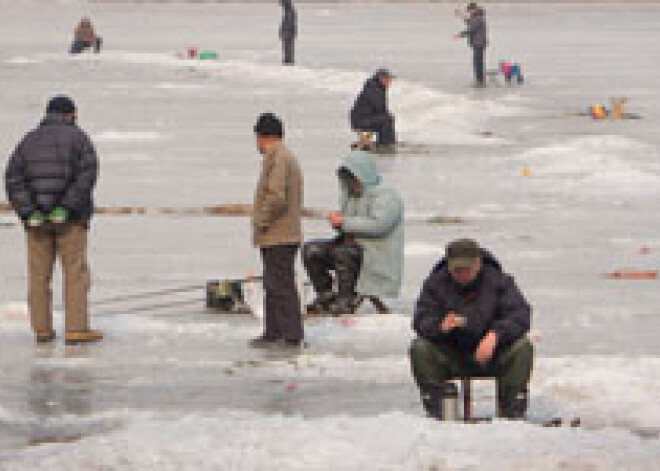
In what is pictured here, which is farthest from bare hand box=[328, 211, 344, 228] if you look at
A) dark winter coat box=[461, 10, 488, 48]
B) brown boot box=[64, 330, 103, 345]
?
dark winter coat box=[461, 10, 488, 48]

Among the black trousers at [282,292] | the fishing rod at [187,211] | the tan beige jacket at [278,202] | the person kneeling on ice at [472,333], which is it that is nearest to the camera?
the person kneeling on ice at [472,333]

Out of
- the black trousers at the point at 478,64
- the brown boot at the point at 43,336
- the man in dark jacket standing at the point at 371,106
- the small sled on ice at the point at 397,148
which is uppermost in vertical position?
the black trousers at the point at 478,64

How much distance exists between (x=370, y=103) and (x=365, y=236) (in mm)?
14091

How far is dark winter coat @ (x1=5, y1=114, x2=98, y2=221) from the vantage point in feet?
43.5

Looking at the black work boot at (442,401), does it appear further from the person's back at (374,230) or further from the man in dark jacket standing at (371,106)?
the man in dark jacket standing at (371,106)

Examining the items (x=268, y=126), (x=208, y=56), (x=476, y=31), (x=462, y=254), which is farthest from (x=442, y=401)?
(x=208, y=56)

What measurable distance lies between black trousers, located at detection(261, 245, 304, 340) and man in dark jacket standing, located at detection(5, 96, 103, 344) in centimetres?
133

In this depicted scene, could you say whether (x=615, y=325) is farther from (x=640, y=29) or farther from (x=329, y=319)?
(x=640, y=29)

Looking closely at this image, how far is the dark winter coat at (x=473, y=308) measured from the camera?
33.0ft

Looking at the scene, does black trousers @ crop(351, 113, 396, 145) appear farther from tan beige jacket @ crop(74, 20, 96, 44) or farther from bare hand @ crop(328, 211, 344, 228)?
tan beige jacket @ crop(74, 20, 96, 44)

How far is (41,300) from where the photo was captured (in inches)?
533

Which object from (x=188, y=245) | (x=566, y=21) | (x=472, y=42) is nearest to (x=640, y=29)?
(x=566, y=21)

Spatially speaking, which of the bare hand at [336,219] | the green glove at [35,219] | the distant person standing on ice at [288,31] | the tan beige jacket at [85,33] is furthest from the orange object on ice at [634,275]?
the tan beige jacket at [85,33]

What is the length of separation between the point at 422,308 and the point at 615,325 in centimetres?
456
